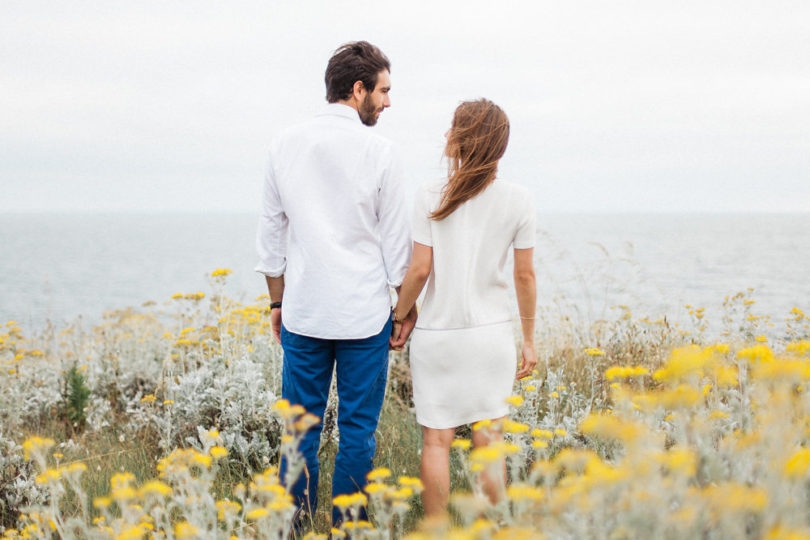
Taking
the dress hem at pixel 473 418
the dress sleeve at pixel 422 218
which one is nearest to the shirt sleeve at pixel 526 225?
the dress sleeve at pixel 422 218

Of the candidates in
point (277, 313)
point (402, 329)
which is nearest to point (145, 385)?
point (277, 313)

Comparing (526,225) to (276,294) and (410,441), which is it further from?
(410,441)

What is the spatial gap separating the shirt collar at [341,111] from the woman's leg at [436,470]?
1.48 meters

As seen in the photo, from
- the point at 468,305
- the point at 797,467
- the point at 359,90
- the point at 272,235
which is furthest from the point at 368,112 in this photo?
the point at 797,467

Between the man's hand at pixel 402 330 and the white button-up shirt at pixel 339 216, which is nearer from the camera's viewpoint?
the white button-up shirt at pixel 339 216

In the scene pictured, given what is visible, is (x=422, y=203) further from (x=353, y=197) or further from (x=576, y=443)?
(x=576, y=443)

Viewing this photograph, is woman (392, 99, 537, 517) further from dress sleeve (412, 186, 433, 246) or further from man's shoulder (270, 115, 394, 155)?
man's shoulder (270, 115, 394, 155)

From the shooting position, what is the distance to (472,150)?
105 inches

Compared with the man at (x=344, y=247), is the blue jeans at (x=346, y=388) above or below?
below

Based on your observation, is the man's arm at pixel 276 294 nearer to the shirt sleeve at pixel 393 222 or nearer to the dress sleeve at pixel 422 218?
the shirt sleeve at pixel 393 222

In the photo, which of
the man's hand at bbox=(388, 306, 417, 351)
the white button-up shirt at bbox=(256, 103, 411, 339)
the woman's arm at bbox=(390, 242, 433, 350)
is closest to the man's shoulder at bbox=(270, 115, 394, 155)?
the white button-up shirt at bbox=(256, 103, 411, 339)

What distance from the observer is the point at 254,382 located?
4043 mm

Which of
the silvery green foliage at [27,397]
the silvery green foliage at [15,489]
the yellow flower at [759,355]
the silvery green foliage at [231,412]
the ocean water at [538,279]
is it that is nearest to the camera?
the yellow flower at [759,355]

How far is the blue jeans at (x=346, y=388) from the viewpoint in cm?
282
